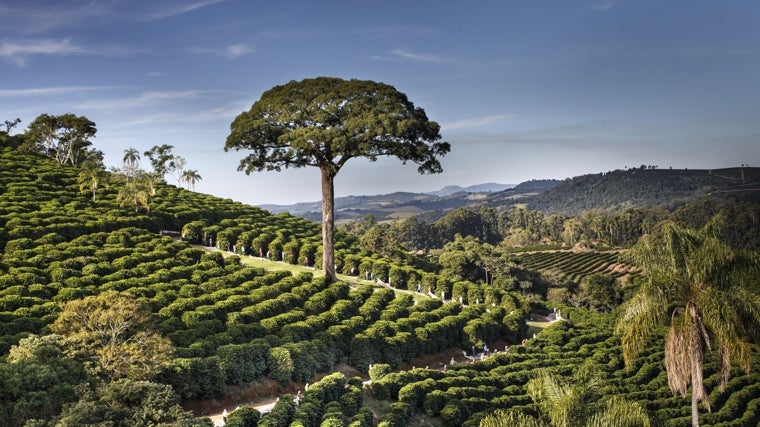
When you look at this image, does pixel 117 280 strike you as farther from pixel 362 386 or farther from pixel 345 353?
pixel 362 386

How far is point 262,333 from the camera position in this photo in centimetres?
2631

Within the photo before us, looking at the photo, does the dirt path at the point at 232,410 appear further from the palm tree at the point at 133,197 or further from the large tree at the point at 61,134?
the large tree at the point at 61,134

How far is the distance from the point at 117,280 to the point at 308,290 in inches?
381

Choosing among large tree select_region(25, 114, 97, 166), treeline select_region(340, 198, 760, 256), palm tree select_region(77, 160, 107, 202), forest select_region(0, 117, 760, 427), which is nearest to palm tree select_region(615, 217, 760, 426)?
forest select_region(0, 117, 760, 427)

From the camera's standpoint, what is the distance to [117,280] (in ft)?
99.0


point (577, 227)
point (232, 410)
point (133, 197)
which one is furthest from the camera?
point (577, 227)

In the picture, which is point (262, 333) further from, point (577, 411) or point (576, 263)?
point (576, 263)

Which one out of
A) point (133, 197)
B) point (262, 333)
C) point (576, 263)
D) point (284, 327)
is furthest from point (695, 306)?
point (576, 263)

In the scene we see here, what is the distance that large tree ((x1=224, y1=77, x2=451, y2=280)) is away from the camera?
32.2 meters

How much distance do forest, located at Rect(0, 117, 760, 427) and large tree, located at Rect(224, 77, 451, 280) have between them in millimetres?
6863

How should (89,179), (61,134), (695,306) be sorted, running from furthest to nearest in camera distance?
(61,134) < (89,179) < (695,306)

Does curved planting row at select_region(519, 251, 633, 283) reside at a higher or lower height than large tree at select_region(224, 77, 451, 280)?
lower

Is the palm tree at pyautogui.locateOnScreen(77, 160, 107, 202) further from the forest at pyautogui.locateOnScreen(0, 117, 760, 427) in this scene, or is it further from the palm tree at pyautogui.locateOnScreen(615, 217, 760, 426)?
the palm tree at pyautogui.locateOnScreen(615, 217, 760, 426)

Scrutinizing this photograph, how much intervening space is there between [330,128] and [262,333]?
11.8 m
